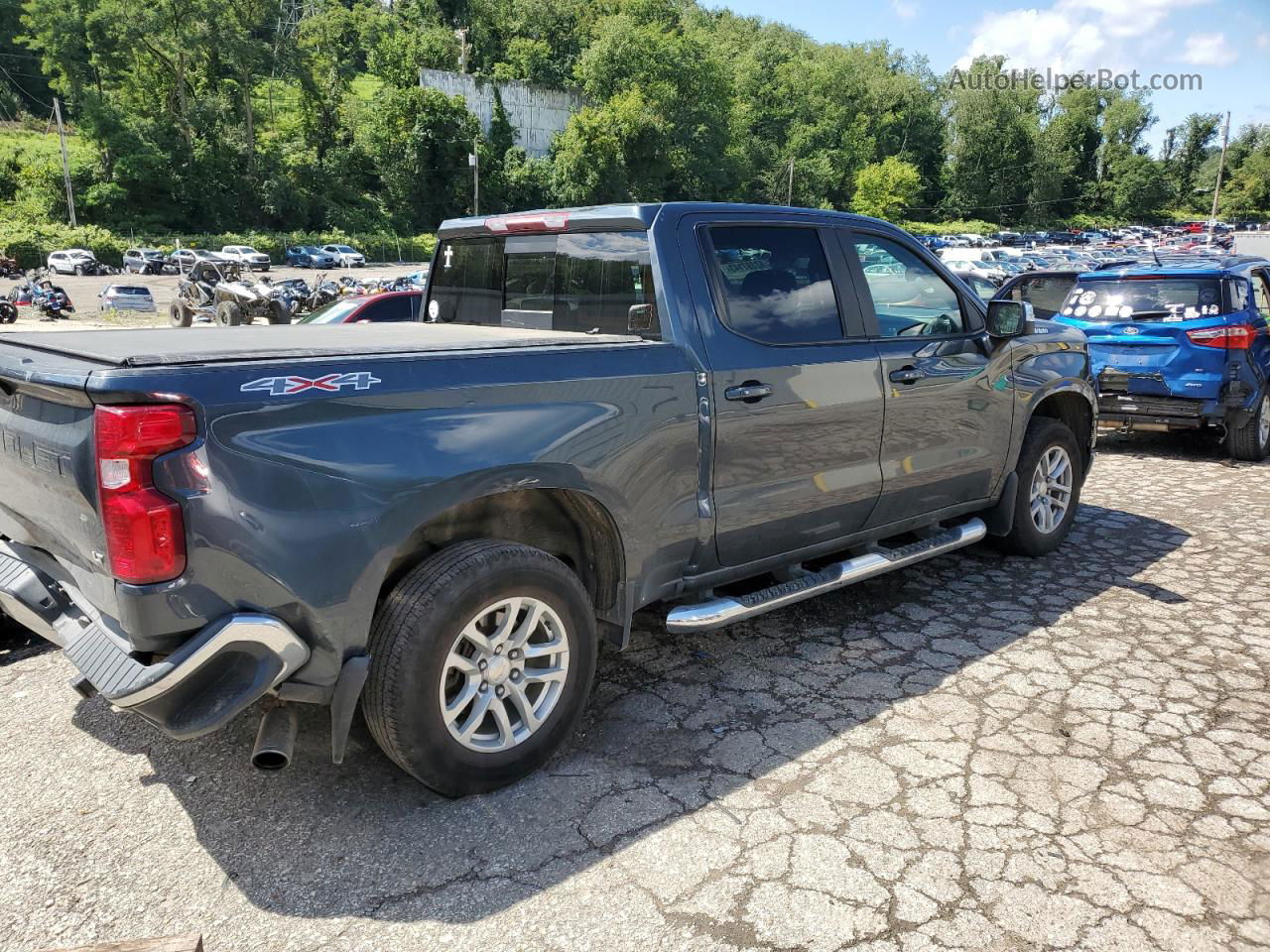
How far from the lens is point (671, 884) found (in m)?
2.62

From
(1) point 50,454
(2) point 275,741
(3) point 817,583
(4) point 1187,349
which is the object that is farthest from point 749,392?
(4) point 1187,349

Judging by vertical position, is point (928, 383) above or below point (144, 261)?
above

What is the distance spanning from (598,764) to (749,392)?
1533mm

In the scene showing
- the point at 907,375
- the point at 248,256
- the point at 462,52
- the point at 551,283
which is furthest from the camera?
the point at 462,52

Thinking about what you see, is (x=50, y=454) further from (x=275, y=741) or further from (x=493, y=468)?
(x=493, y=468)

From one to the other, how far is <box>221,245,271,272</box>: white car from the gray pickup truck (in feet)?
175

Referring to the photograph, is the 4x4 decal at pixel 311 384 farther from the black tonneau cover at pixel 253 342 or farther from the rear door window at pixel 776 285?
the rear door window at pixel 776 285

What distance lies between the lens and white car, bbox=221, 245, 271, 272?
5278cm

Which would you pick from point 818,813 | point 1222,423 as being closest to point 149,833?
point 818,813

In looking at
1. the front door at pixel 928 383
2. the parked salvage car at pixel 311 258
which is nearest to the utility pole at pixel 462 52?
the parked salvage car at pixel 311 258

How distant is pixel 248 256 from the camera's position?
2167 inches

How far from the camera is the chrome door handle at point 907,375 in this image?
4219mm

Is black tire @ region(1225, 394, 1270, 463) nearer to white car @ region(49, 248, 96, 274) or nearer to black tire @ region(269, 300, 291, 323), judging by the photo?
black tire @ region(269, 300, 291, 323)

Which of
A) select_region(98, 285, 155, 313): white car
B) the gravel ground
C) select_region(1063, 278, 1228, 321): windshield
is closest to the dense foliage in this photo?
the gravel ground
